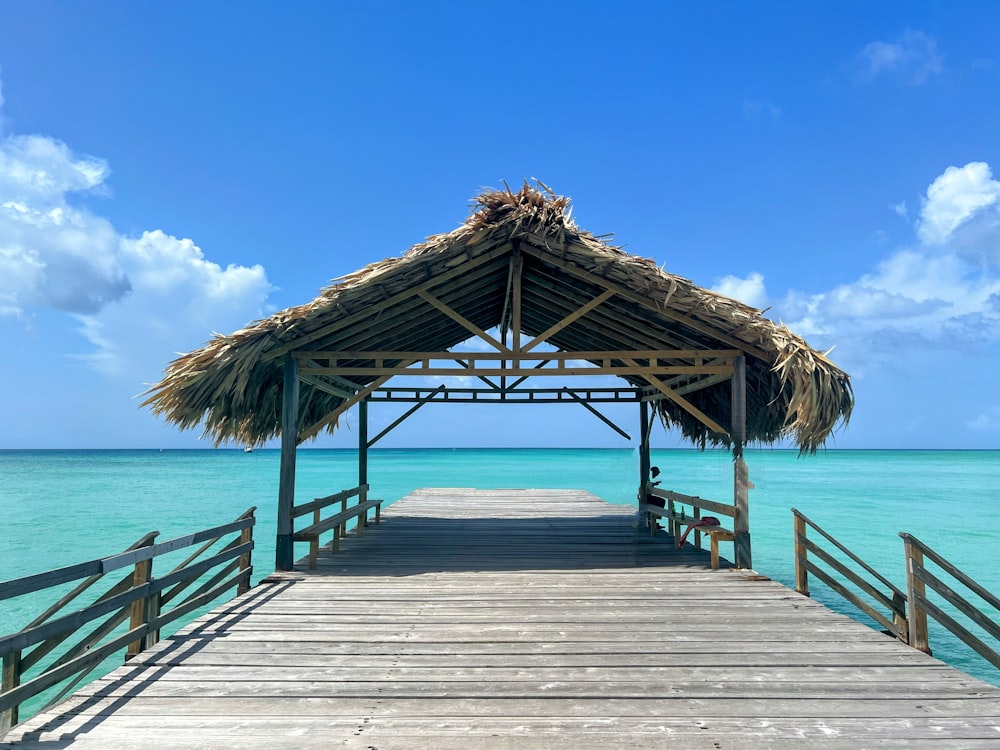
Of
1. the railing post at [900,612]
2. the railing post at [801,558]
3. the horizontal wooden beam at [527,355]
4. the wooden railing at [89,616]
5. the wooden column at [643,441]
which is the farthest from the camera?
the wooden column at [643,441]

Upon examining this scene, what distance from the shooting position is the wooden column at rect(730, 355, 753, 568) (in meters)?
7.49

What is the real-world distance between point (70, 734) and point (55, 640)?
1.24 meters

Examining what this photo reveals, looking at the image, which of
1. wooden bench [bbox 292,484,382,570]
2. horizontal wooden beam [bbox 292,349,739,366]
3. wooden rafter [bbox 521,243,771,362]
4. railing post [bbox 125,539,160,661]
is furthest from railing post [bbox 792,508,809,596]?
railing post [bbox 125,539,160,661]

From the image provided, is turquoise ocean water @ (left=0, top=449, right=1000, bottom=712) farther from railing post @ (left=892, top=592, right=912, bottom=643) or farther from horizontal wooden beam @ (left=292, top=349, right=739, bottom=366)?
railing post @ (left=892, top=592, right=912, bottom=643)

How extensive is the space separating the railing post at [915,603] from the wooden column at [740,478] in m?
2.22

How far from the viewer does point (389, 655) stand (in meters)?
4.52

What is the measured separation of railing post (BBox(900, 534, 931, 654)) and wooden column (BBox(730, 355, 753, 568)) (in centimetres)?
222

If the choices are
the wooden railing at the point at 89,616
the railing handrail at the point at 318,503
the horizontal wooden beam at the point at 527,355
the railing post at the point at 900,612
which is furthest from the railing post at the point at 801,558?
the wooden railing at the point at 89,616

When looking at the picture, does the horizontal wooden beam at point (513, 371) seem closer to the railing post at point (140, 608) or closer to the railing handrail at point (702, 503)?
the railing handrail at point (702, 503)

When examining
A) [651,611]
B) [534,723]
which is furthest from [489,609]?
[534,723]

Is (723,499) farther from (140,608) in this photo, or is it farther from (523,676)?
(140,608)

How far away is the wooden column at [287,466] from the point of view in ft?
24.8

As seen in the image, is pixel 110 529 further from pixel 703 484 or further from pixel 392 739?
pixel 703 484

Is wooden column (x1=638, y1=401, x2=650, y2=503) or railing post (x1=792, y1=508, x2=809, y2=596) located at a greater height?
wooden column (x1=638, y1=401, x2=650, y2=503)
